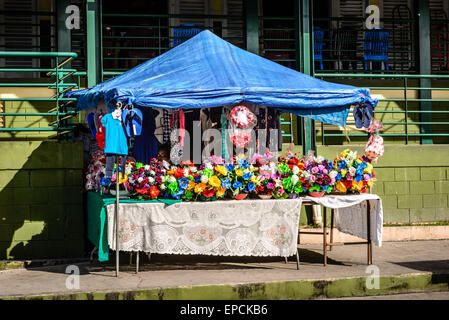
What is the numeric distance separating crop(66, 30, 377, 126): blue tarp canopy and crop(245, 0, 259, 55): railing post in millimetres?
2926

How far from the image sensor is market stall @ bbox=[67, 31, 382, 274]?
8172 millimetres

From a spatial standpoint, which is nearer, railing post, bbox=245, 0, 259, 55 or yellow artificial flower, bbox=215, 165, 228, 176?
yellow artificial flower, bbox=215, 165, 228, 176

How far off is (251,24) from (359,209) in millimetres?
5021

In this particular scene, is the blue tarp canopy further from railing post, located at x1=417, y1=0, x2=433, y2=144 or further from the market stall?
railing post, located at x1=417, y1=0, x2=433, y2=144

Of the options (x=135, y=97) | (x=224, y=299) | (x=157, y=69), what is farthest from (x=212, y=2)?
(x=224, y=299)

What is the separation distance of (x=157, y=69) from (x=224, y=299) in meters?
3.44

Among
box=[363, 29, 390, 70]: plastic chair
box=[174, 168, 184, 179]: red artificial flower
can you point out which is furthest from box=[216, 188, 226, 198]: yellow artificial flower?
box=[363, 29, 390, 70]: plastic chair

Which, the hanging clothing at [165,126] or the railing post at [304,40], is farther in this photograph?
the railing post at [304,40]

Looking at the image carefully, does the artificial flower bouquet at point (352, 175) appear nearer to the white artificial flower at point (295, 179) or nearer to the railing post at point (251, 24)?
the white artificial flower at point (295, 179)

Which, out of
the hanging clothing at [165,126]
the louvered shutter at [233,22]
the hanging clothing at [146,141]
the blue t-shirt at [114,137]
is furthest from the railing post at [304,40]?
the blue t-shirt at [114,137]

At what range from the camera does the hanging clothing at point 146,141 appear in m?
10.0

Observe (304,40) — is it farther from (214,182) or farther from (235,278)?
(235,278)

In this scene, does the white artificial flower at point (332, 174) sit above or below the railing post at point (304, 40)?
below

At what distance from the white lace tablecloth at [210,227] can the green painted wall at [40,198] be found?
6.40 ft
